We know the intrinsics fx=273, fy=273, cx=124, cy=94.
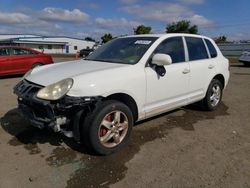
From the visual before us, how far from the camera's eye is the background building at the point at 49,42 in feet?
209

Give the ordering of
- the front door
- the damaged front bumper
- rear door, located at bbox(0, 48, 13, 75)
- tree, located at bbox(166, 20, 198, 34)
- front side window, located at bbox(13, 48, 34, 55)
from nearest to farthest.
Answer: the damaged front bumper, the front door, rear door, located at bbox(0, 48, 13, 75), front side window, located at bbox(13, 48, 34, 55), tree, located at bbox(166, 20, 198, 34)

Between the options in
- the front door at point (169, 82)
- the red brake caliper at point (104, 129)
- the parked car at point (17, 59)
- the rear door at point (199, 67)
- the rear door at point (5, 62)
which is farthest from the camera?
the parked car at point (17, 59)

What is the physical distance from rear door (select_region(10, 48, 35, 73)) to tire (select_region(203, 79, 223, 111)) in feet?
27.5

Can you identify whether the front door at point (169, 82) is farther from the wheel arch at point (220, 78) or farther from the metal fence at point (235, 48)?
the metal fence at point (235, 48)

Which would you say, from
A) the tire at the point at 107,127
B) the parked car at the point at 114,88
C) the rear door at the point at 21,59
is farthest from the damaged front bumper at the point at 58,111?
the rear door at the point at 21,59

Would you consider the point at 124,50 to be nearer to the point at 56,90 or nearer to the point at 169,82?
the point at 169,82

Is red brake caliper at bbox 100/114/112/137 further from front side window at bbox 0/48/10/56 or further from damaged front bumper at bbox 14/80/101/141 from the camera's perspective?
front side window at bbox 0/48/10/56

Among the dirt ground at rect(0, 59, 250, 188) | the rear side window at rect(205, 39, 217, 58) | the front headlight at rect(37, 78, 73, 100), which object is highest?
the rear side window at rect(205, 39, 217, 58)

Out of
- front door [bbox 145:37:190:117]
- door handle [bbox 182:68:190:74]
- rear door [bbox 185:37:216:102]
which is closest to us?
front door [bbox 145:37:190:117]

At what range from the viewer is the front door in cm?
433

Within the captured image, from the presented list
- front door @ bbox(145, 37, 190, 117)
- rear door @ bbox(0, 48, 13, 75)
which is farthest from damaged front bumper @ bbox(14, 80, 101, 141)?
rear door @ bbox(0, 48, 13, 75)

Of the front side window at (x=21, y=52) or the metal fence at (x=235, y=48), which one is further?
the metal fence at (x=235, y=48)

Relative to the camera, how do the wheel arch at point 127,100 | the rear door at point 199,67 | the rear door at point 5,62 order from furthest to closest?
the rear door at point 5,62 < the rear door at point 199,67 < the wheel arch at point 127,100

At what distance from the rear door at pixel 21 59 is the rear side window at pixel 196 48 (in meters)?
8.34
